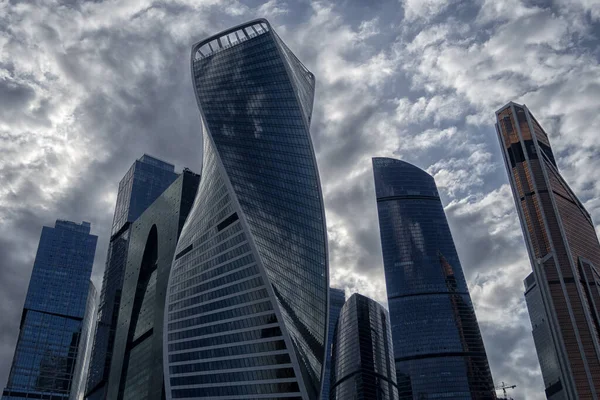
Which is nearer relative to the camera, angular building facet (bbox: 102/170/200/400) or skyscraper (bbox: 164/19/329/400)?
skyscraper (bbox: 164/19/329/400)

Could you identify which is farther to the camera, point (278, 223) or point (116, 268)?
point (116, 268)

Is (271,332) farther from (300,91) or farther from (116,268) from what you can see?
(116,268)

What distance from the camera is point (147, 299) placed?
157 meters

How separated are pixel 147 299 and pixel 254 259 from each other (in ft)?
214

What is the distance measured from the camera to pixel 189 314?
364 feet

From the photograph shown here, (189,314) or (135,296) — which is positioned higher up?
(135,296)

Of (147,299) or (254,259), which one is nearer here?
(254,259)

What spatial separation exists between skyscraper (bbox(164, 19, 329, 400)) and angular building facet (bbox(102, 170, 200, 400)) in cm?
2368

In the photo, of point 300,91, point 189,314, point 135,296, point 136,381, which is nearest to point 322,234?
point 189,314

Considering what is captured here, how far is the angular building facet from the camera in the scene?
13850cm

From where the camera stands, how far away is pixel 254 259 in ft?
337

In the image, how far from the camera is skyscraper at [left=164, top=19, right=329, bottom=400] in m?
97.4

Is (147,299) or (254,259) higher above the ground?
(147,299)

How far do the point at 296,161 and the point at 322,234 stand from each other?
1574 cm
